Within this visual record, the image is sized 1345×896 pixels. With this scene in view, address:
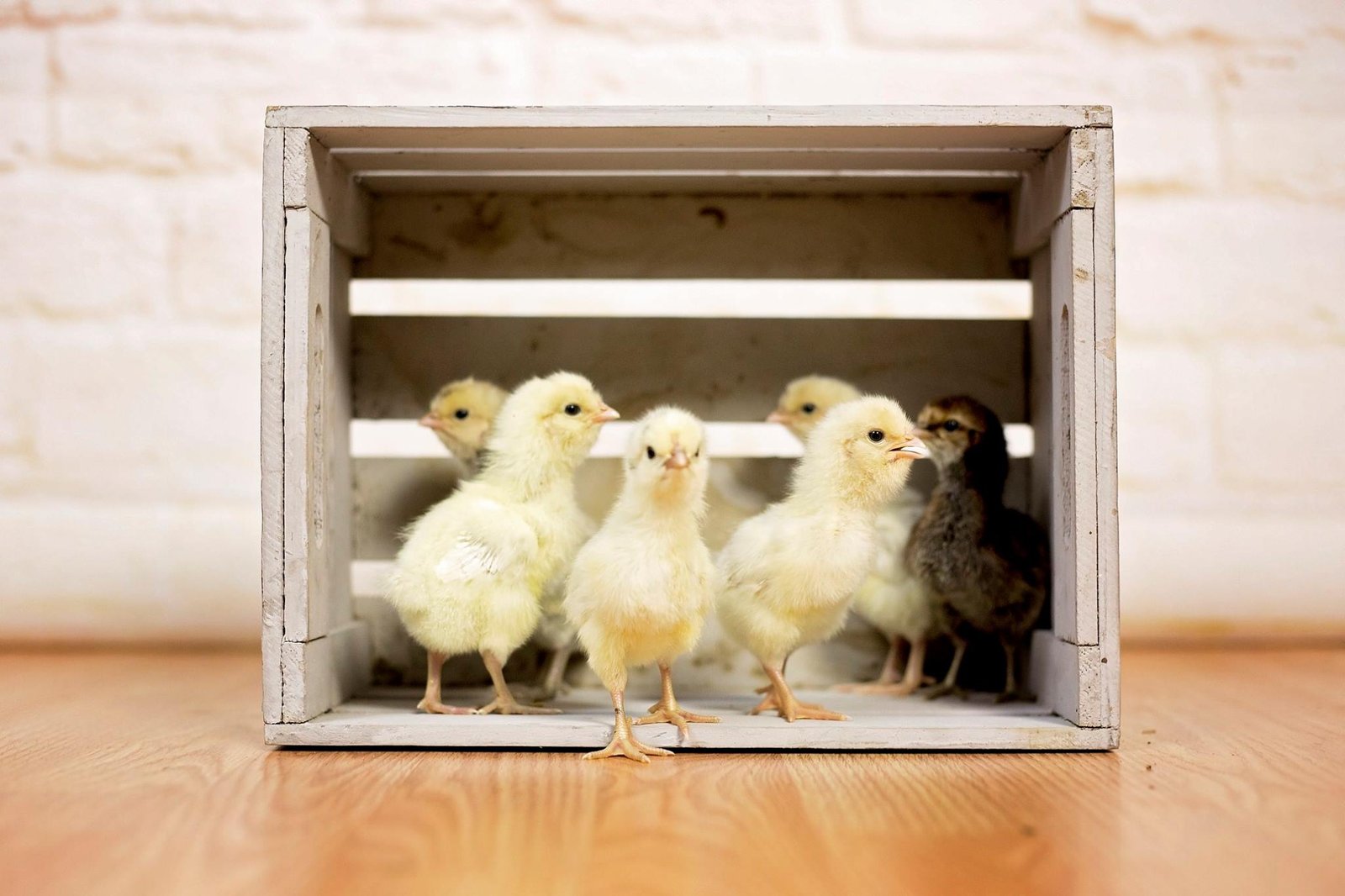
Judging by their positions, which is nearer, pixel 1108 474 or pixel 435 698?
pixel 1108 474

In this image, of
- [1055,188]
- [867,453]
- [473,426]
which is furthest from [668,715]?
[1055,188]

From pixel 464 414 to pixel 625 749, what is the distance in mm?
538

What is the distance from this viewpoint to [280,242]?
1.18 meters

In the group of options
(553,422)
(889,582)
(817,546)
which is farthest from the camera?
(889,582)

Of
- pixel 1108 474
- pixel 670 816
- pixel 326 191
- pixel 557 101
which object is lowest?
pixel 670 816

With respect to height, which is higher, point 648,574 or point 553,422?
point 553,422

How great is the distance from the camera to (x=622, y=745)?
114 centimetres

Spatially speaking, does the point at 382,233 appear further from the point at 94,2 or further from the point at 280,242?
the point at 94,2

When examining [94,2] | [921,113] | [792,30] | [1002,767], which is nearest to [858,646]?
[1002,767]

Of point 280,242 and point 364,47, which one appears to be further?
point 364,47

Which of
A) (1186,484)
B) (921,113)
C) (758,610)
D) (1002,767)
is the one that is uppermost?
(921,113)

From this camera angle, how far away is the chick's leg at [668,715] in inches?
46.8

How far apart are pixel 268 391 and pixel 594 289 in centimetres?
55

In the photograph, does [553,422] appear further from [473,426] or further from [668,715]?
[668,715]
